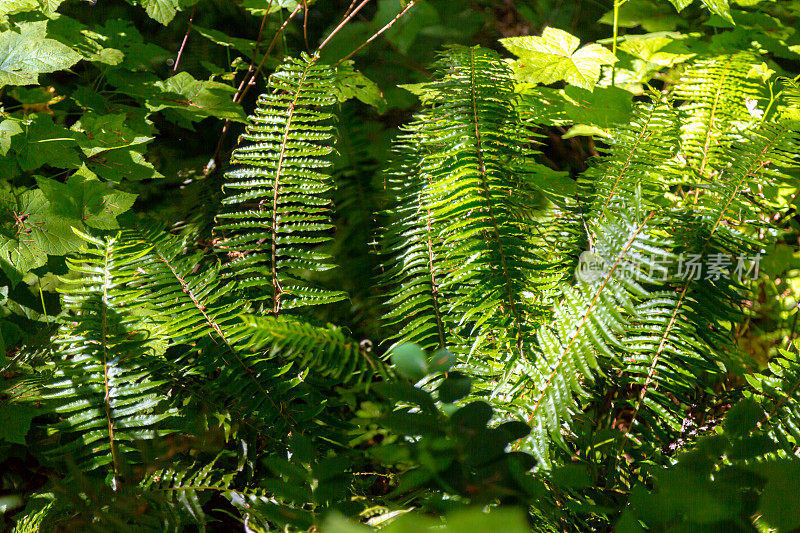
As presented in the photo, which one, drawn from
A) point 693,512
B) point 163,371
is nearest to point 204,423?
point 163,371

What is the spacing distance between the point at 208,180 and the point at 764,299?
1774 mm

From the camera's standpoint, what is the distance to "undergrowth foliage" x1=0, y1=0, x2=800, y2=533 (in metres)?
0.68

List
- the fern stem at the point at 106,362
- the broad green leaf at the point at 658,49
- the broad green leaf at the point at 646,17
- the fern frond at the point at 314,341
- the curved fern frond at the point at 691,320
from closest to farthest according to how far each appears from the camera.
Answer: the fern frond at the point at 314,341, the fern stem at the point at 106,362, the curved fern frond at the point at 691,320, the broad green leaf at the point at 658,49, the broad green leaf at the point at 646,17

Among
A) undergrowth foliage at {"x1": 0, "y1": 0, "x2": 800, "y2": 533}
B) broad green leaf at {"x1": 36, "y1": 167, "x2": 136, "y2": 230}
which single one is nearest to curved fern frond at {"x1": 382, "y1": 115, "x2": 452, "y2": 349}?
undergrowth foliage at {"x1": 0, "y1": 0, "x2": 800, "y2": 533}

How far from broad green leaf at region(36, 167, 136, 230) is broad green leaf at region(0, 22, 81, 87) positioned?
0.22m

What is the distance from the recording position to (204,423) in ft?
3.28

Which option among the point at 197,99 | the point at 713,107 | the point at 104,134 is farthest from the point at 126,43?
the point at 713,107

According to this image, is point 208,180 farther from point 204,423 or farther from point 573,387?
point 573,387

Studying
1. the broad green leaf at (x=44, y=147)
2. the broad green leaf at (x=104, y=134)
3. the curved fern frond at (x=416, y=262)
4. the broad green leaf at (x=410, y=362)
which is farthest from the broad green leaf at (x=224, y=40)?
the broad green leaf at (x=410, y=362)

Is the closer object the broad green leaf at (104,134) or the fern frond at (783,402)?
the fern frond at (783,402)

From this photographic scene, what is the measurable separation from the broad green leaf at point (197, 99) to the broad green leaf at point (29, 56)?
1.06 ft

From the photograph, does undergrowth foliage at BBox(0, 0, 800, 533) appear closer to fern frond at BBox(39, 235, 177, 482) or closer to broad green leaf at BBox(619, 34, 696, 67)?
fern frond at BBox(39, 235, 177, 482)

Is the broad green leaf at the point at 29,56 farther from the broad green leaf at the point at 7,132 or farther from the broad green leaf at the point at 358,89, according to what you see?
the broad green leaf at the point at 358,89

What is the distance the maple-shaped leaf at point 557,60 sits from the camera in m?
1.65
